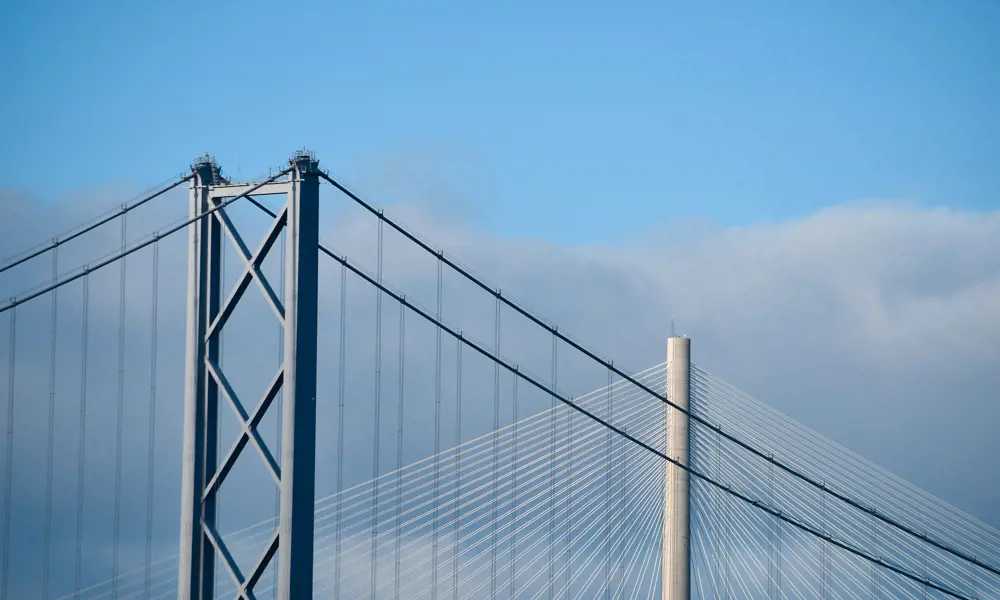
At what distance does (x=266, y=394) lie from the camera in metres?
24.3

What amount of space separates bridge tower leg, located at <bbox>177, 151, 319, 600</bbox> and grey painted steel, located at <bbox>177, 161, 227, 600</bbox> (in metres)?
0.02

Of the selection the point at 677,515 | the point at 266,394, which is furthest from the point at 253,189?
the point at 677,515

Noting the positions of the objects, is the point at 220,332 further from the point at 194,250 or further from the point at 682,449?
the point at 682,449

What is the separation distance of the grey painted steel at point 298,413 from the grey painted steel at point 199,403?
6.10 ft

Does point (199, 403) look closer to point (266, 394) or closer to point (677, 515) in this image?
point (266, 394)

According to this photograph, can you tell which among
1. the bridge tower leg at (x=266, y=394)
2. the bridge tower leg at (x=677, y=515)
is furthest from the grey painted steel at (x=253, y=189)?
the bridge tower leg at (x=677, y=515)

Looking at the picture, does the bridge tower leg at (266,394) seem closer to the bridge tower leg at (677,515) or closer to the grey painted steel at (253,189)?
the grey painted steel at (253,189)

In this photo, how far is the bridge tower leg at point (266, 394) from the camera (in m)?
24.1

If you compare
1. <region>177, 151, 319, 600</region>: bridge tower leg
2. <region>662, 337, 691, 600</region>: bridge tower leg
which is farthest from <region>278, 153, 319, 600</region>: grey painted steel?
<region>662, 337, 691, 600</region>: bridge tower leg

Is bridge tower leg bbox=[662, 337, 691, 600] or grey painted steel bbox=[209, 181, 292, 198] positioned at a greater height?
grey painted steel bbox=[209, 181, 292, 198]

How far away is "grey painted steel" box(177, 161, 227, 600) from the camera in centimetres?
2527

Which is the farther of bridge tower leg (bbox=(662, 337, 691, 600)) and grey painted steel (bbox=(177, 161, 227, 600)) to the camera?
bridge tower leg (bbox=(662, 337, 691, 600))

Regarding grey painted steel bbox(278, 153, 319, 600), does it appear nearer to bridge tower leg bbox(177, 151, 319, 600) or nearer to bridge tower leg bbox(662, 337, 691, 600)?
bridge tower leg bbox(177, 151, 319, 600)

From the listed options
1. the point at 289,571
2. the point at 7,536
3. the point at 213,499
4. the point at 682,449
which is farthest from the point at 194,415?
the point at 682,449
